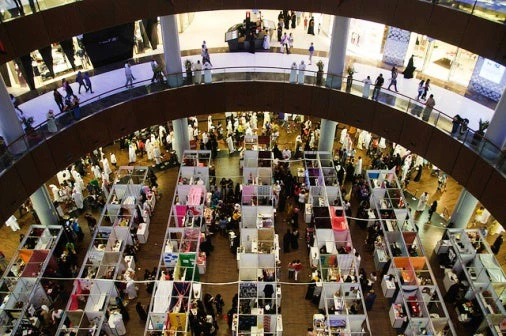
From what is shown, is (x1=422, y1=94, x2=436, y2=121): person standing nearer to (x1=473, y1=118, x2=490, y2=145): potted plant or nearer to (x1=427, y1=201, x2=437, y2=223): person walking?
(x1=473, y1=118, x2=490, y2=145): potted plant

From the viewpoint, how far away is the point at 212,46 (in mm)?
25719

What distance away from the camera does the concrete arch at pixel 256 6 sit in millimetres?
16172

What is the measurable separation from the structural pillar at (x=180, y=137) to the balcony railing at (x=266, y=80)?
3.61 metres

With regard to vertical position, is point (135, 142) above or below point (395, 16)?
below

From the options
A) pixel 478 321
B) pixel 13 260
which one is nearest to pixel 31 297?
pixel 13 260

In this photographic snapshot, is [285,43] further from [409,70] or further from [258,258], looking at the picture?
[258,258]

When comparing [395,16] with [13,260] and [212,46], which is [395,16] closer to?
[212,46]

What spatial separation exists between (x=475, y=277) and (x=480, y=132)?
6320 mm

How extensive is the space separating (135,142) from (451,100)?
694 inches

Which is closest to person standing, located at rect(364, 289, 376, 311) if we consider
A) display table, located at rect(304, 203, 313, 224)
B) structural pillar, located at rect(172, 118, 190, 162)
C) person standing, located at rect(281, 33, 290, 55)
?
display table, located at rect(304, 203, 313, 224)

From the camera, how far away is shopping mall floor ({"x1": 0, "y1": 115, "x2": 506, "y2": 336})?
18984 mm

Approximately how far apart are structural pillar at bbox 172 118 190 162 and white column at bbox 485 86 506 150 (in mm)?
15218

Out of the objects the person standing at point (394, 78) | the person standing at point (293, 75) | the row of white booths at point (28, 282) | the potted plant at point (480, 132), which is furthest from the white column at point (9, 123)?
the potted plant at point (480, 132)

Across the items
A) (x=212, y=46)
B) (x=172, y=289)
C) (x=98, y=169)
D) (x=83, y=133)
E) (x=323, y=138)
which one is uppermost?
(x=212, y=46)
